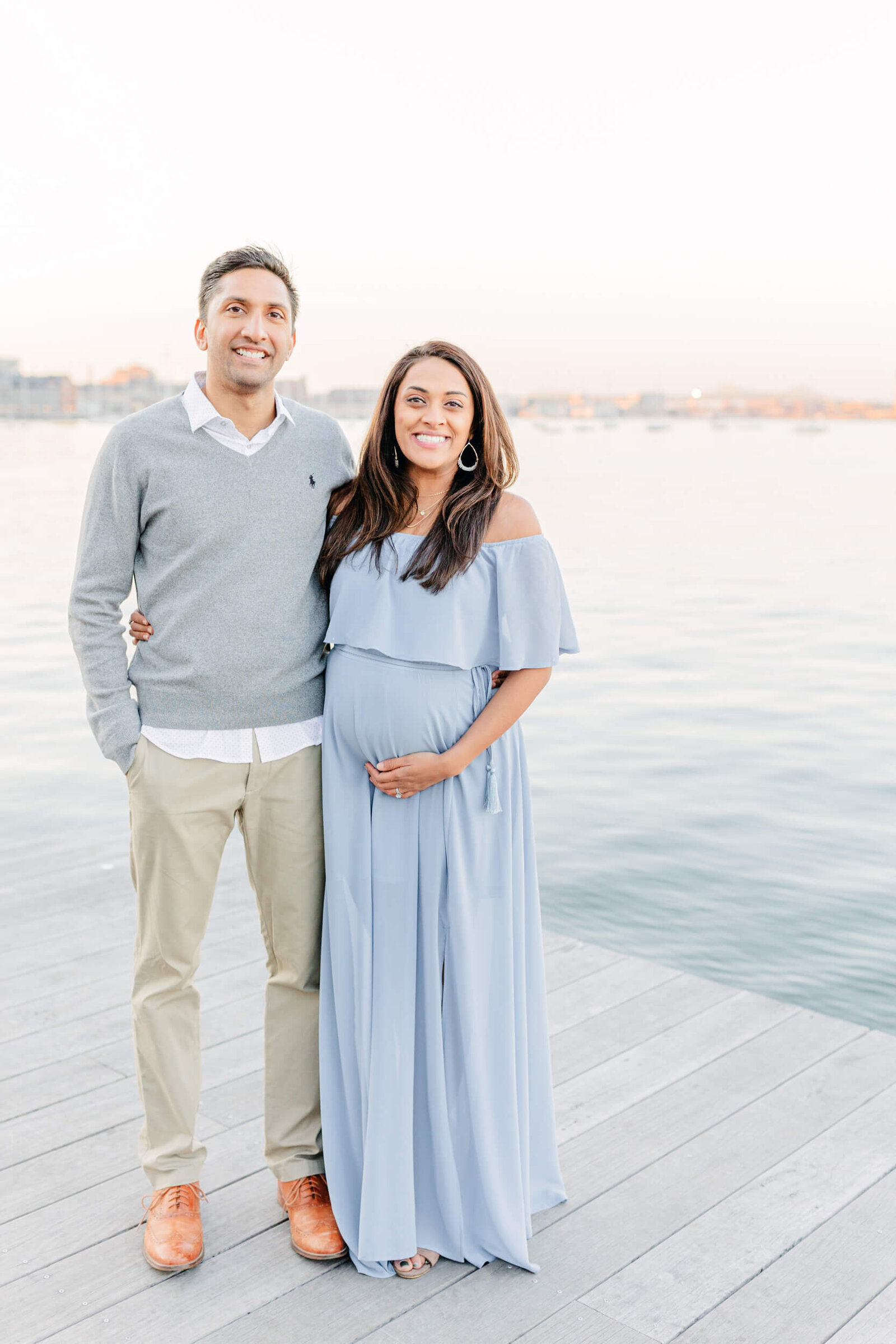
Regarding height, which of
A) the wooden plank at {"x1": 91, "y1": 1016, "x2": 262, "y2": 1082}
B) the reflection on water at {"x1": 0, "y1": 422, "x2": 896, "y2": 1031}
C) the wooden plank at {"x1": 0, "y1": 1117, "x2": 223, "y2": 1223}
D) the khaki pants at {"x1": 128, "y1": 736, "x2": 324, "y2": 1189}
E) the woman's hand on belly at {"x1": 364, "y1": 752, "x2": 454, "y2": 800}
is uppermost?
the woman's hand on belly at {"x1": 364, "y1": 752, "x2": 454, "y2": 800}

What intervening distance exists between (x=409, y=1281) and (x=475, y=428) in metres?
1.50

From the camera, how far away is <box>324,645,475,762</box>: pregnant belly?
2.01 metres

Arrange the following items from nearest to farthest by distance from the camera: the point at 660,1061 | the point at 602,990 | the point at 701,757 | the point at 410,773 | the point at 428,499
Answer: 1. the point at 410,773
2. the point at 428,499
3. the point at 660,1061
4. the point at 602,990
5. the point at 701,757

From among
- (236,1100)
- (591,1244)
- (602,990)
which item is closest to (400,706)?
(591,1244)

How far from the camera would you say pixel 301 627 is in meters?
2.07

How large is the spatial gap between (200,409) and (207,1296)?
4.92 ft

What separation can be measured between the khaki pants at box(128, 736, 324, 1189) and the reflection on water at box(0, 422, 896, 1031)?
2.22 m

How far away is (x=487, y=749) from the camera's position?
206 centimetres

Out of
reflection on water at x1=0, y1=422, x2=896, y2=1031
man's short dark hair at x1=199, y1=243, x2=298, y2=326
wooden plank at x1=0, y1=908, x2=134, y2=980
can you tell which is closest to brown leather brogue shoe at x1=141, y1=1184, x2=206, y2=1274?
wooden plank at x1=0, y1=908, x2=134, y2=980

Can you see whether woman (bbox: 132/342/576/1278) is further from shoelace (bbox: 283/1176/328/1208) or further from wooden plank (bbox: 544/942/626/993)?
wooden plank (bbox: 544/942/626/993)

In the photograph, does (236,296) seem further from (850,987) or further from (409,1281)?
(850,987)

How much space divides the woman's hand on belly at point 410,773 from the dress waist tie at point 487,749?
8 cm

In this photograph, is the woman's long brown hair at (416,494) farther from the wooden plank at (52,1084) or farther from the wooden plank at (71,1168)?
the wooden plank at (52,1084)

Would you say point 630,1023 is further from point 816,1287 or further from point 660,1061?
point 816,1287
